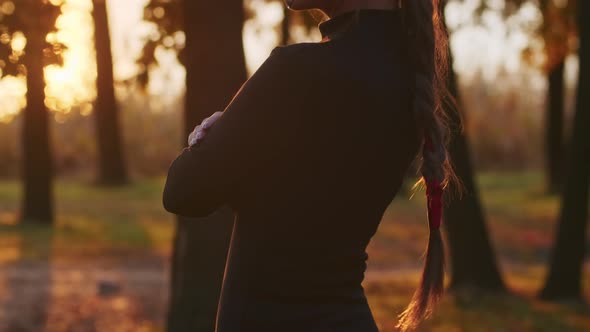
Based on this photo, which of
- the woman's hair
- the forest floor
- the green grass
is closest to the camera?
the woman's hair

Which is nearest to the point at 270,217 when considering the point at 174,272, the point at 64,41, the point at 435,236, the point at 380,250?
the point at 435,236

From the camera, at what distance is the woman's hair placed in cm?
211

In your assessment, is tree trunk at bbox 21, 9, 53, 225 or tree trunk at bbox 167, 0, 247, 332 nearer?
tree trunk at bbox 167, 0, 247, 332

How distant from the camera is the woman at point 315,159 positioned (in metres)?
1.99

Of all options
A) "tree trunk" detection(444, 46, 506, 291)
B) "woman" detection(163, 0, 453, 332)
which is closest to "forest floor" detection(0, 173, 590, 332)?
"tree trunk" detection(444, 46, 506, 291)

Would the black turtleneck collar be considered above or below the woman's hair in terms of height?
above

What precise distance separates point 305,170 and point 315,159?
31 millimetres

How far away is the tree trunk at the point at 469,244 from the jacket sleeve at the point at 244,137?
895 cm

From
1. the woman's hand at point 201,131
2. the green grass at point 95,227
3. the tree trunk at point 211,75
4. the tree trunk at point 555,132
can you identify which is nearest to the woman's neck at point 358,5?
the woman's hand at point 201,131

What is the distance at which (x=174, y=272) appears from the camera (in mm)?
6859

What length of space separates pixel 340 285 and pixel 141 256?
1367 cm

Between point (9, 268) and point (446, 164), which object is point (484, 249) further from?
point (446, 164)

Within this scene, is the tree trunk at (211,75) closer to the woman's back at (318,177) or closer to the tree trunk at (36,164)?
the woman's back at (318,177)

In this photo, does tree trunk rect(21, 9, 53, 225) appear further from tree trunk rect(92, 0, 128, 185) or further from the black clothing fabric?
the black clothing fabric
